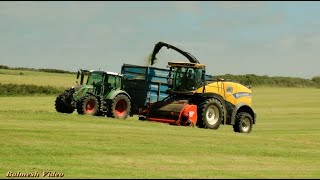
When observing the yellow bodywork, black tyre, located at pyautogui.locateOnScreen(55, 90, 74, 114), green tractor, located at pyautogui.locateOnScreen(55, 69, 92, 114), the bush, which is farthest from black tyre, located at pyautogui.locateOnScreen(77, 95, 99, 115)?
the bush

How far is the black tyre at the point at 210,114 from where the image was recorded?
26.5m

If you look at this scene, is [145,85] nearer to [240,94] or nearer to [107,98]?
[107,98]

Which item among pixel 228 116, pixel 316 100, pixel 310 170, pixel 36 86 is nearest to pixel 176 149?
pixel 310 170

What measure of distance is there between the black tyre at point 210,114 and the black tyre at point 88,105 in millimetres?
4469

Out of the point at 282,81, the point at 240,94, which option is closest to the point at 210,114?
the point at 240,94

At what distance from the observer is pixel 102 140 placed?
19.4 meters

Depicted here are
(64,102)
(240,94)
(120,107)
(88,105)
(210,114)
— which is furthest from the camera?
(64,102)

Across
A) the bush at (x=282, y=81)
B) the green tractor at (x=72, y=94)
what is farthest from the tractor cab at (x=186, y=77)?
the bush at (x=282, y=81)

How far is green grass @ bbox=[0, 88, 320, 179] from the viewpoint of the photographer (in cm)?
1424

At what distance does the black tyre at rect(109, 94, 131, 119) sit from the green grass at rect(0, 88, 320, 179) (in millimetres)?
2601

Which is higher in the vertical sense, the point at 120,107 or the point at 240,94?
the point at 240,94

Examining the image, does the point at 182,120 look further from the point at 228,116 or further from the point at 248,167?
the point at 248,167

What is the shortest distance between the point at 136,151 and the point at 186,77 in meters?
10.5

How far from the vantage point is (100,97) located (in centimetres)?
2845
